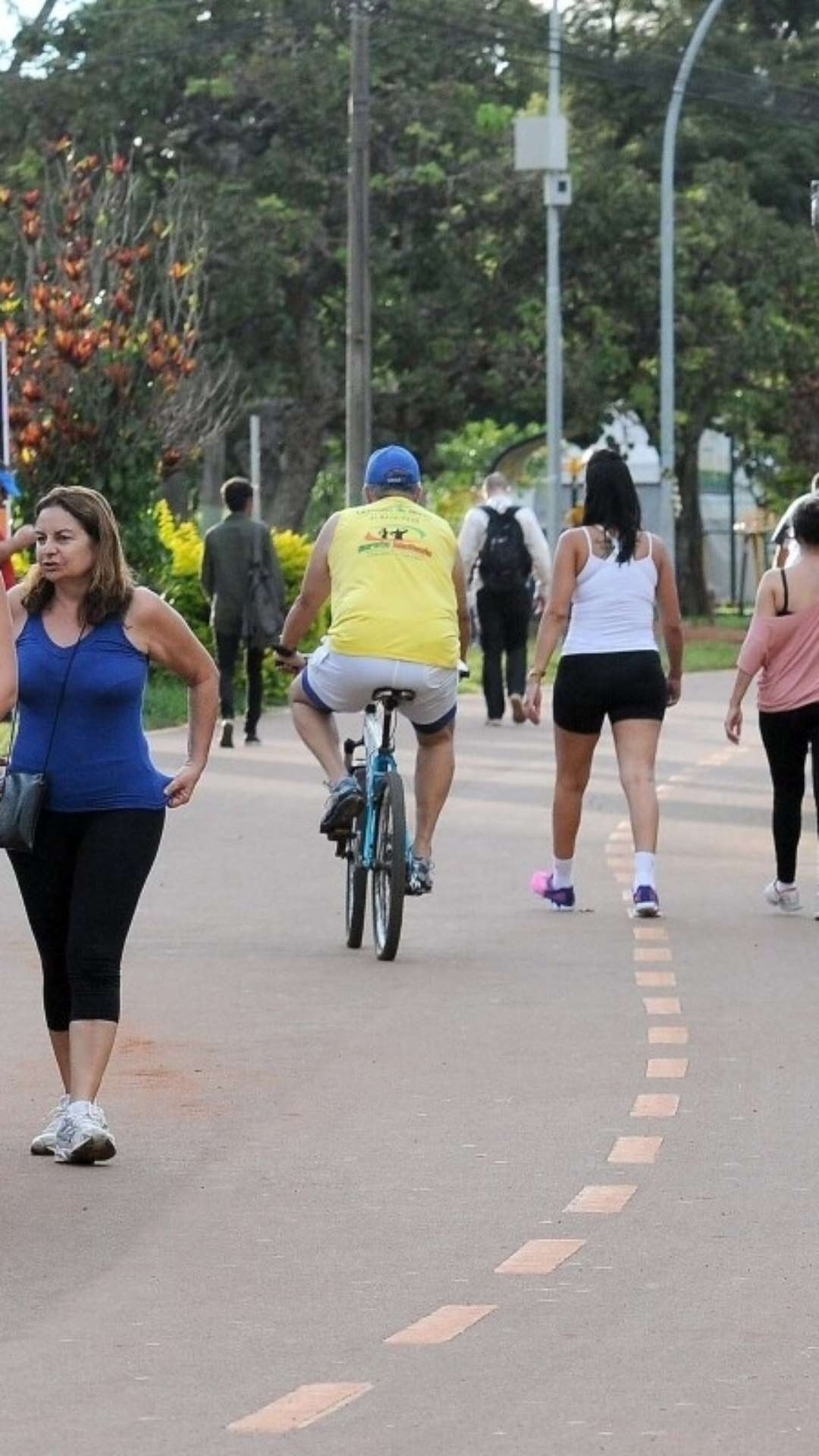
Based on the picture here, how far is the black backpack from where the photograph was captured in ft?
84.1

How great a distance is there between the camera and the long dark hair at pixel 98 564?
8586 millimetres

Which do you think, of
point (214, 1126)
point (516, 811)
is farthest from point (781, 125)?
point (214, 1126)

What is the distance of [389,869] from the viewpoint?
12328 millimetres

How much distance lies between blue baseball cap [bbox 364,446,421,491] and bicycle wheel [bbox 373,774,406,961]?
3.59ft

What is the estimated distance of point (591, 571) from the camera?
44.9 feet

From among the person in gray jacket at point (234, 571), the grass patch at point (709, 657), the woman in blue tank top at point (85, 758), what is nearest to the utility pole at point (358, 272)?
the grass patch at point (709, 657)

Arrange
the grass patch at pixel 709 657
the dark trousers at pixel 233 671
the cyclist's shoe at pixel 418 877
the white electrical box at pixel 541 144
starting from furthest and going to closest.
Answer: the white electrical box at pixel 541 144 < the grass patch at pixel 709 657 < the dark trousers at pixel 233 671 < the cyclist's shoe at pixel 418 877

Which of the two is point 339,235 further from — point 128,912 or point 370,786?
point 128,912

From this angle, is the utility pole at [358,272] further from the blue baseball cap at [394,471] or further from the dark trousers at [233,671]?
the blue baseball cap at [394,471]

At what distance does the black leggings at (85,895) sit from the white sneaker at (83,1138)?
24 cm

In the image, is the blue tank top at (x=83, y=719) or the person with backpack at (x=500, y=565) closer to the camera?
the blue tank top at (x=83, y=719)

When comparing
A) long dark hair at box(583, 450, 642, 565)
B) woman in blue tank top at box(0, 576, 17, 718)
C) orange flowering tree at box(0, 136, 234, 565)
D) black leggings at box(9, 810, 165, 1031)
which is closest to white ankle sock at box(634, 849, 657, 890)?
long dark hair at box(583, 450, 642, 565)

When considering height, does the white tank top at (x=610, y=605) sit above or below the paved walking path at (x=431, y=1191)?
above

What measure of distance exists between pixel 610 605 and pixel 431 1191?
19.3 ft
